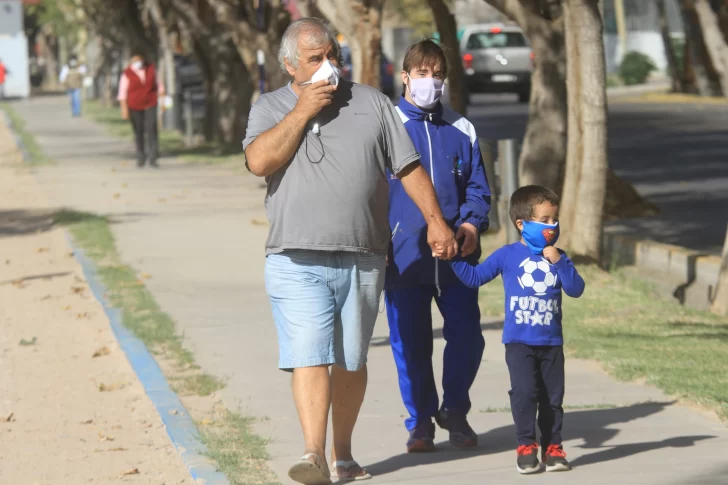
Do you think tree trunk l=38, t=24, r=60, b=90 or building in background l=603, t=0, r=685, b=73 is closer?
building in background l=603, t=0, r=685, b=73

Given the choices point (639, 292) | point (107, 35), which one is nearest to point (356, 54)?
point (639, 292)

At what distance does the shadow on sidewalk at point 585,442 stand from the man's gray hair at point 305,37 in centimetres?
173

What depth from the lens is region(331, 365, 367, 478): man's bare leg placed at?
5.61 meters

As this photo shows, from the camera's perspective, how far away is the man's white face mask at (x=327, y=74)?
5.18 m

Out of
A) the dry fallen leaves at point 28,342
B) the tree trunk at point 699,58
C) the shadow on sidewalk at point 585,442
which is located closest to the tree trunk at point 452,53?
the dry fallen leaves at point 28,342

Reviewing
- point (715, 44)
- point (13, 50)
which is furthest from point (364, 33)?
point (13, 50)

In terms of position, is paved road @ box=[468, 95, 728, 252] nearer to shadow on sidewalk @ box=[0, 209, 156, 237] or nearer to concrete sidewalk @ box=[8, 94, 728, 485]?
concrete sidewalk @ box=[8, 94, 728, 485]

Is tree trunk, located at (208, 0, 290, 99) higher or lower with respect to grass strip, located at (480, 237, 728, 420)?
higher

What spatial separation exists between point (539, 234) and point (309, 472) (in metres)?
1.27

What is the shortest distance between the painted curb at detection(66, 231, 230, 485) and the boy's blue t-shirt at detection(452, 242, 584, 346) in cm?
133

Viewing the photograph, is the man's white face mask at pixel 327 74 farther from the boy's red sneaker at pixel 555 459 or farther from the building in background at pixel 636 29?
the building in background at pixel 636 29

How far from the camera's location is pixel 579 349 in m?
8.33

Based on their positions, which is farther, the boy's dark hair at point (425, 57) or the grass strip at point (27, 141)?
the grass strip at point (27, 141)

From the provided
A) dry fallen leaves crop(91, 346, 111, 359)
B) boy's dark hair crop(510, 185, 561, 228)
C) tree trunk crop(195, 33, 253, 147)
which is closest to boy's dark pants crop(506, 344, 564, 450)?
boy's dark hair crop(510, 185, 561, 228)
